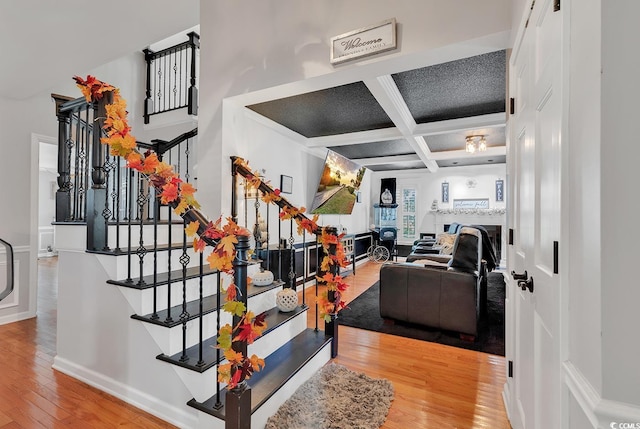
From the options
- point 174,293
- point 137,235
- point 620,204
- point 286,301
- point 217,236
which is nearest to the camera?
point 620,204

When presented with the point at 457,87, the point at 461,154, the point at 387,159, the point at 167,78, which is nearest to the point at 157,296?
the point at 457,87

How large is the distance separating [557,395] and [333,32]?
2667 mm

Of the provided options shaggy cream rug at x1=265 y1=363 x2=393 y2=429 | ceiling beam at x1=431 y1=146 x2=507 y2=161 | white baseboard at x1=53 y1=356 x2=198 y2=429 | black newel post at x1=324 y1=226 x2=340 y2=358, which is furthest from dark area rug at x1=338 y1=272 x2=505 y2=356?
ceiling beam at x1=431 y1=146 x2=507 y2=161

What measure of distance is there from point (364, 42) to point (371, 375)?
2630mm

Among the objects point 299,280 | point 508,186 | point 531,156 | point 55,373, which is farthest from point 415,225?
point 55,373

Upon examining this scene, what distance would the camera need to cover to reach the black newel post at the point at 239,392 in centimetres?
148

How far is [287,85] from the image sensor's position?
2.65m

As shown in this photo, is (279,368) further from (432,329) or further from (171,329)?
(432,329)

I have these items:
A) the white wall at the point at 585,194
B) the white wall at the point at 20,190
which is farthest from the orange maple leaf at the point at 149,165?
the white wall at the point at 20,190

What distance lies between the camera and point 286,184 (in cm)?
478

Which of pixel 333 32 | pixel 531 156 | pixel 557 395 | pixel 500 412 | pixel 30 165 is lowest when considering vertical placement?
pixel 500 412

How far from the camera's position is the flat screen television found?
18.6 feet

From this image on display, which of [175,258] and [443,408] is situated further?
[175,258]

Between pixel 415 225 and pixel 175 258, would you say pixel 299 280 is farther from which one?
pixel 415 225
